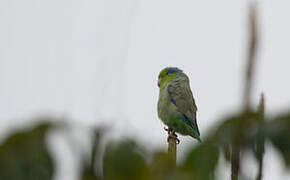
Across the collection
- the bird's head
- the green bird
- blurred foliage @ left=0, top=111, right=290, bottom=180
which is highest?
blurred foliage @ left=0, top=111, right=290, bottom=180

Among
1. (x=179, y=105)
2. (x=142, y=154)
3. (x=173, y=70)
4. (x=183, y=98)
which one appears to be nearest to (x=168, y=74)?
(x=173, y=70)

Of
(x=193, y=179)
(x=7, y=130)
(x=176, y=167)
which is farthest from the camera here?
(x=7, y=130)

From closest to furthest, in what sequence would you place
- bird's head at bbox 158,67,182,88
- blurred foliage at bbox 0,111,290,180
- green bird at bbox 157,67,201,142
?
blurred foliage at bbox 0,111,290,180 → green bird at bbox 157,67,201,142 → bird's head at bbox 158,67,182,88

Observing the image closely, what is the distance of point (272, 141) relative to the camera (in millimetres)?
1543

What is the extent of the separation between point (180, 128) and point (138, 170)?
20.5ft

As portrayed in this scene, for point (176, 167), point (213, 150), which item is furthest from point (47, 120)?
point (213, 150)

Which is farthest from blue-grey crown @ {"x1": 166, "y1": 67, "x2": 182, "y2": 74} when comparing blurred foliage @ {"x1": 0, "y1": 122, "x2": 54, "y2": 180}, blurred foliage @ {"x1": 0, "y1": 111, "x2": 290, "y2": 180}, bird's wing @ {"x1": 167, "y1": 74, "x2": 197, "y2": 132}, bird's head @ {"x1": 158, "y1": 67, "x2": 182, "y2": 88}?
blurred foliage @ {"x1": 0, "y1": 122, "x2": 54, "y2": 180}

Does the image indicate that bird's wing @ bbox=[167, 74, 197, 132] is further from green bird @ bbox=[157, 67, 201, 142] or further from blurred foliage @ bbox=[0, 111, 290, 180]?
blurred foliage @ bbox=[0, 111, 290, 180]

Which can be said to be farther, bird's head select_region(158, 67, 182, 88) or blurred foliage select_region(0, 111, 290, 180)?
bird's head select_region(158, 67, 182, 88)

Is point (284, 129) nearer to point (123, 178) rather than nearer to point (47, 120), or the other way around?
point (123, 178)

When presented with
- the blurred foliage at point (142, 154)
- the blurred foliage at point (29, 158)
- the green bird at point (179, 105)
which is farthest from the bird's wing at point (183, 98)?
the blurred foliage at point (29, 158)

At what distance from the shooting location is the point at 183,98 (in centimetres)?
786

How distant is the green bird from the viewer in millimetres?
7711

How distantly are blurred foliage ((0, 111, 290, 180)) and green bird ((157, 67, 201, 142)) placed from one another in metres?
5.96
